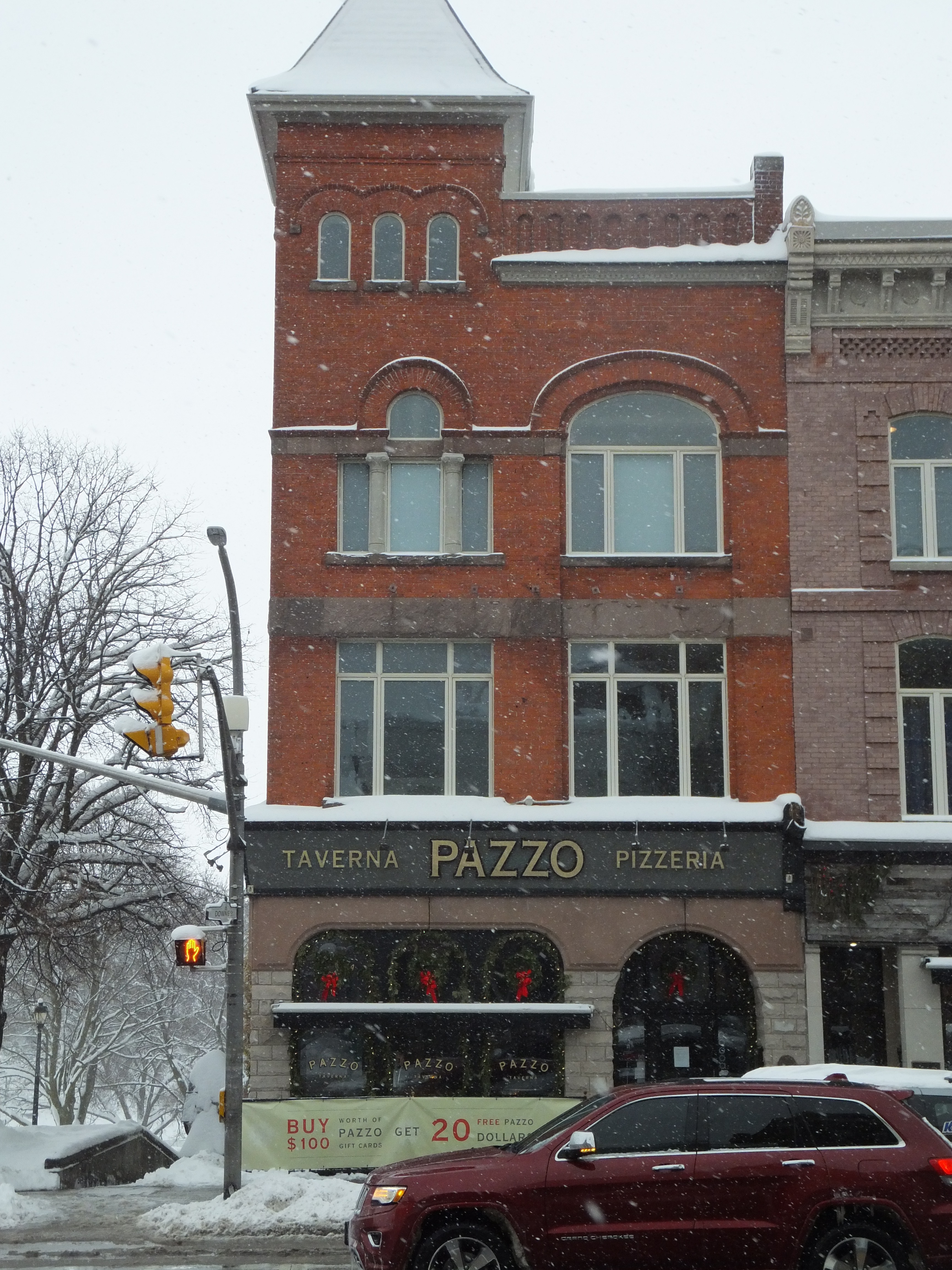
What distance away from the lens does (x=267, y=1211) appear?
1594 cm

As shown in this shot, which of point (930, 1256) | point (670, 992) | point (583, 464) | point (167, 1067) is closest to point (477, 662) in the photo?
point (583, 464)

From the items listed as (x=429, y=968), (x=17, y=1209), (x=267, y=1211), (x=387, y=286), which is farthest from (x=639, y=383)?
(x=17, y=1209)

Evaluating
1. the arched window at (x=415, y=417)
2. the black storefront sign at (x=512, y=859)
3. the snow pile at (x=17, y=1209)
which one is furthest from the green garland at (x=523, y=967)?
the arched window at (x=415, y=417)

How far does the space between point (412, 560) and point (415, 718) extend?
233 centimetres

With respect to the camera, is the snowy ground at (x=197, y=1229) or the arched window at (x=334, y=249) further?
the arched window at (x=334, y=249)

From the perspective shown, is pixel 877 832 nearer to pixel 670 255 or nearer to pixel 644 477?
pixel 644 477

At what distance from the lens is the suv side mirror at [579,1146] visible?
34.6ft

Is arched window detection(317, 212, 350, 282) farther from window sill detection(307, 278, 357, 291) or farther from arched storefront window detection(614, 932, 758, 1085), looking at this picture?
arched storefront window detection(614, 932, 758, 1085)

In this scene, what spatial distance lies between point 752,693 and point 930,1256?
11786 mm

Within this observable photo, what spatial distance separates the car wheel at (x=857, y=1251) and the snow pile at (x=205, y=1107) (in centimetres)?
1733

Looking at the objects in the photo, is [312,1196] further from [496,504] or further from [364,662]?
[496,504]

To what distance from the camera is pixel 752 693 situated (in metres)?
21.5

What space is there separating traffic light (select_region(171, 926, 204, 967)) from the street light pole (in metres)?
0.36

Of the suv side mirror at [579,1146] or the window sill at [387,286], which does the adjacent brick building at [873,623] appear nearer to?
the window sill at [387,286]
